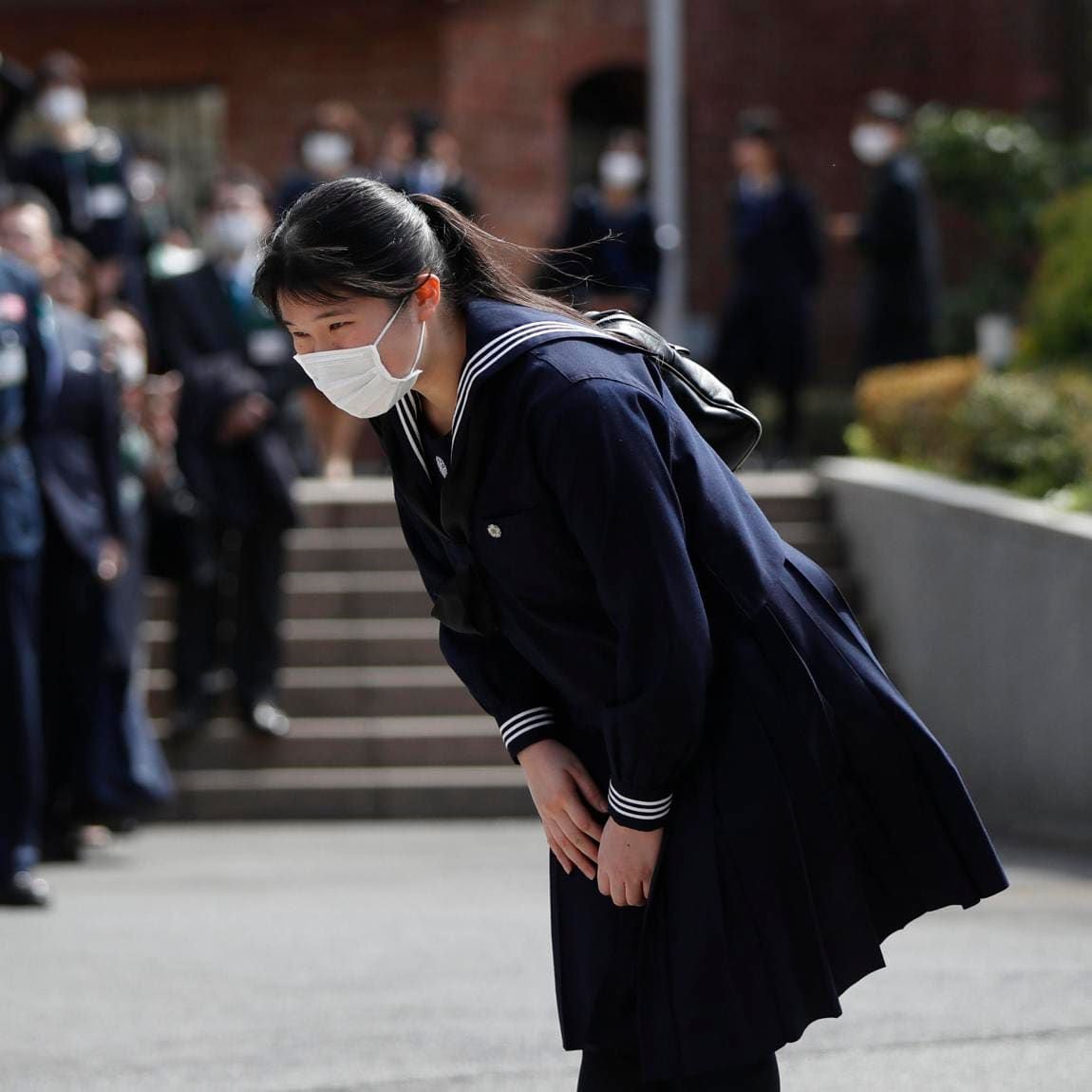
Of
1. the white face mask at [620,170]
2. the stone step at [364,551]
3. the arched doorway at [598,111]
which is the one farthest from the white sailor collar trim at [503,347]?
the arched doorway at [598,111]

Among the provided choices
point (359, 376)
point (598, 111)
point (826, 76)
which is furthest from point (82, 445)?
point (826, 76)

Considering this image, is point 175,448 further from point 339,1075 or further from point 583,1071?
point 583,1071

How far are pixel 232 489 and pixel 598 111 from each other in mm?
10787

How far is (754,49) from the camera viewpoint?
20.5 meters

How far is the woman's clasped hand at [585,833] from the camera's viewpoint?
3.10m

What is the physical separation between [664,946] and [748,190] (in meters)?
11.1

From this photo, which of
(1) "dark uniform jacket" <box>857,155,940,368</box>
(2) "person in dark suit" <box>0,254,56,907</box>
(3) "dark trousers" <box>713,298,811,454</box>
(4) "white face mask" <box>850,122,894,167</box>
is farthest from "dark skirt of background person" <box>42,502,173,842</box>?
(4) "white face mask" <box>850,122,894,167</box>

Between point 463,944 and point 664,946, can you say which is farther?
point 463,944

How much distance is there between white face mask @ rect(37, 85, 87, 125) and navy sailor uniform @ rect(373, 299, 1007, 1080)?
9.36 meters

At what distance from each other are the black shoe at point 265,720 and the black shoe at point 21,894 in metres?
2.60

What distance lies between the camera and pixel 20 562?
25.0 ft

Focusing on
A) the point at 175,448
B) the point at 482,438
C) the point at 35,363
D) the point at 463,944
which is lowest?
the point at 463,944

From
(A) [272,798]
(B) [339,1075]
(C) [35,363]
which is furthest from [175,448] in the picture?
(B) [339,1075]

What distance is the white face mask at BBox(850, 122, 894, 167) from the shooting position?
14250 millimetres
